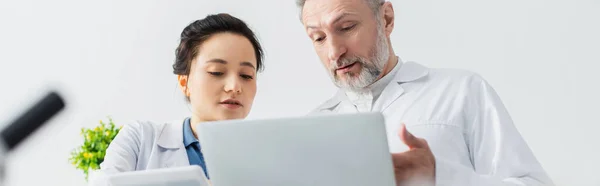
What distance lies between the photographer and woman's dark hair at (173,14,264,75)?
6.13 ft

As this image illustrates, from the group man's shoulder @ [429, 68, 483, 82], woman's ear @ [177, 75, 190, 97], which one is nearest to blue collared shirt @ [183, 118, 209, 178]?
woman's ear @ [177, 75, 190, 97]

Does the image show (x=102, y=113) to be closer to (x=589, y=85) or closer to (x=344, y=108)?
(x=344, y=108)

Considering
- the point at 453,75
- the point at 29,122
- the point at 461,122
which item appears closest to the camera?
the point at 29,122

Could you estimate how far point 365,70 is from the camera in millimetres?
1675

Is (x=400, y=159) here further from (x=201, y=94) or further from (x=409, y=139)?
(x=201, y=94)

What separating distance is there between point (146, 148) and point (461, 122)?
2.47 feet

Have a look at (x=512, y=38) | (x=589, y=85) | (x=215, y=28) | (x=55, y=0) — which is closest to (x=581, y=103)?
(x=589, y=85)

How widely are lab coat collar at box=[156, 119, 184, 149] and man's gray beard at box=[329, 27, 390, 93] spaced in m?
0.41

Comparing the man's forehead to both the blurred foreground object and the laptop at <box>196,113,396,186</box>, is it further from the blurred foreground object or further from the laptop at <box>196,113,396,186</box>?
the blurred foreground object

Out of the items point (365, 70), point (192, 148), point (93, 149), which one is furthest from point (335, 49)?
point (93, 149)

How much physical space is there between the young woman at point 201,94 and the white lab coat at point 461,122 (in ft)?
0.91

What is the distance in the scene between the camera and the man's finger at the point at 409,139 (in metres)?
1.04

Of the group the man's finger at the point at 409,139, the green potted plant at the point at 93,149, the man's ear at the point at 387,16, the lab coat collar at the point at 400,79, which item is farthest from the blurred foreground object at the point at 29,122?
the green potted plant at the point at 93,149

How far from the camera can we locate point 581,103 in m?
2.82
